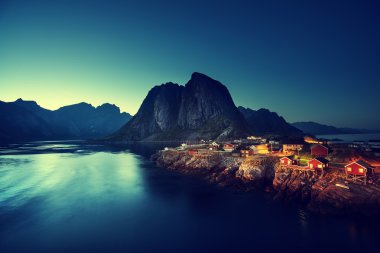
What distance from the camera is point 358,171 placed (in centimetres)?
4306

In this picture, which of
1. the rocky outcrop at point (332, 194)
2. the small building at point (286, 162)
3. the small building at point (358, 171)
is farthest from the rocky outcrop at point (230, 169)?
the small building at point (358, 171)

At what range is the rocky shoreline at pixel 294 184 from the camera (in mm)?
Answer: 39031

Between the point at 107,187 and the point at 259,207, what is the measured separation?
4565 cm

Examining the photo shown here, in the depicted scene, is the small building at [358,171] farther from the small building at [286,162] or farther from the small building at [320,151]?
the small building at [320,151]

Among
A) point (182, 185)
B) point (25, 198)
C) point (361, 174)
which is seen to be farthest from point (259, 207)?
point (25, 198)

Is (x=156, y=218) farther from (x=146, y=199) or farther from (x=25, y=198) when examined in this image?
(x=25, y=198)

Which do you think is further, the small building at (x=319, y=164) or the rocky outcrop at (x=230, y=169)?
the rocky outcrop at (x=230, y=169)

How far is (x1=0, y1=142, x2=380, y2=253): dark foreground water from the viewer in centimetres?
3159

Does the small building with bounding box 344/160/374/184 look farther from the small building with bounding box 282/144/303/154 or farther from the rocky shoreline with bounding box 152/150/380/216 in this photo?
the small building with bounding box 282/144/303/154

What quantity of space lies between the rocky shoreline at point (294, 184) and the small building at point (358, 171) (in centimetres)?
159

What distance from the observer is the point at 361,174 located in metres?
42.7

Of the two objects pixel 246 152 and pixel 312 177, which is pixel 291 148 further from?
pixel 312 177

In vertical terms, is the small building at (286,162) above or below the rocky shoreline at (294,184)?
above

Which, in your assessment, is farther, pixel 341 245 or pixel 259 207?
pixel 259 207
